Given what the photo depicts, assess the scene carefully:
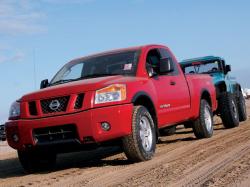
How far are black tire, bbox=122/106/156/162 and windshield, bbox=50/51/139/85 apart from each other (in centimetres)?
73

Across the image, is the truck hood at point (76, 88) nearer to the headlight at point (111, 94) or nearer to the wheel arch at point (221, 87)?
the headlight at point (111, 94)

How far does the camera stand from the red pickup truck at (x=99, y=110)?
6.36m

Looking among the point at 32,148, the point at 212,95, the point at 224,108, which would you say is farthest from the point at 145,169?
the point at 224,108

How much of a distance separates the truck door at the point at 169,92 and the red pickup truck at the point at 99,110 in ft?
0.05

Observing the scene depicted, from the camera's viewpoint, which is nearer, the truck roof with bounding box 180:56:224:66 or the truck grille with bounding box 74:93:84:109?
the truck grille with bounding box 74:93:84:109

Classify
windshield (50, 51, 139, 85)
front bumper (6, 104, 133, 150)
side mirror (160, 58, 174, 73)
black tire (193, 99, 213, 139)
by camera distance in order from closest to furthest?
front bumper (6, 104, 133, 150), windshield (50, 51, 139, 85), side mirror (160, 58, 174, 73), black tire (193, 99, 213, 139)

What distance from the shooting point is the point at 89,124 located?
6.27 meters

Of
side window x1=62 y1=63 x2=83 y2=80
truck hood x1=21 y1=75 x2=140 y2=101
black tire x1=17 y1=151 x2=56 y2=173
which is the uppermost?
side window x1=62 y1=63 x2=83 y2=80

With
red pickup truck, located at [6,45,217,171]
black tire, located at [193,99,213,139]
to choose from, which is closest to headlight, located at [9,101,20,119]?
red pickup truck, located at [6,45,217,171]

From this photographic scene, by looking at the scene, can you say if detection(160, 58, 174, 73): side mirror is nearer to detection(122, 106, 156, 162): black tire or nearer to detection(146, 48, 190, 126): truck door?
detection(146, 48, 190, 126): truck door

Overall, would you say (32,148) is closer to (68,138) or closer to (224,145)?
(68,138)

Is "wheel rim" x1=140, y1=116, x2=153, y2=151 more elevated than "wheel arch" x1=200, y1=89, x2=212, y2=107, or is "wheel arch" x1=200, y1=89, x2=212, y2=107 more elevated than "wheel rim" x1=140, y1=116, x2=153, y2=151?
"wheel arch" x1=200, y1=89, x2=212, y2=107

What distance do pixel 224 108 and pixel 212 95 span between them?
4.96 feet

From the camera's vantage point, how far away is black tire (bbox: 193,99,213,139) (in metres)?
9.50
